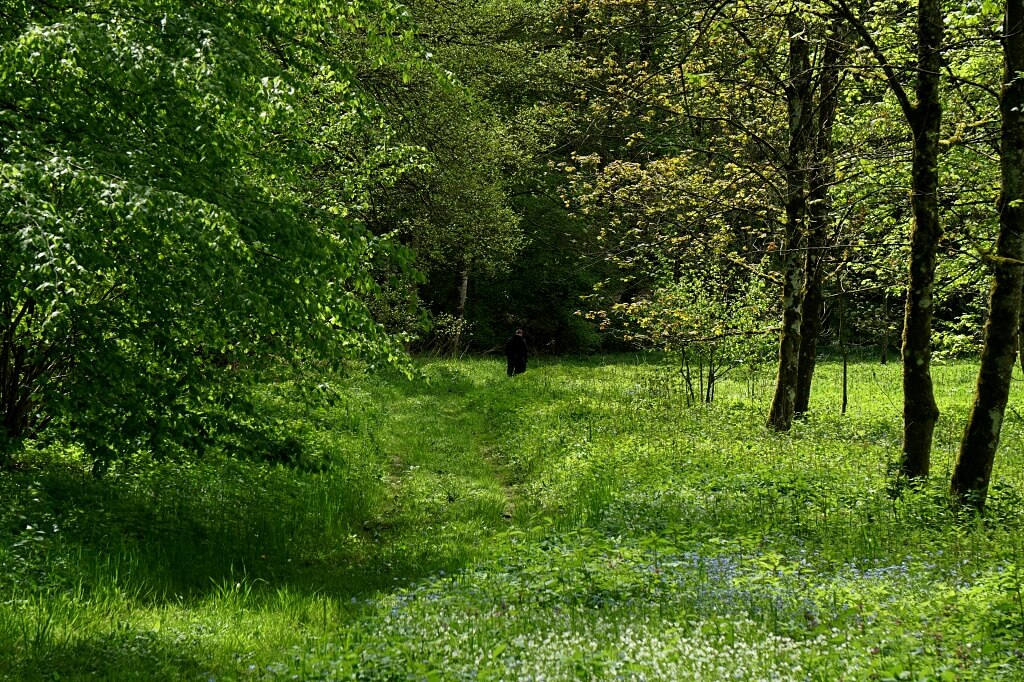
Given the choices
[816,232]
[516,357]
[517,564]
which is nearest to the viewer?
[517,564]

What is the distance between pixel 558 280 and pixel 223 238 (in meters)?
36.0

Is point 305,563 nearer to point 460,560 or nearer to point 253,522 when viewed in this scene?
point 253,522

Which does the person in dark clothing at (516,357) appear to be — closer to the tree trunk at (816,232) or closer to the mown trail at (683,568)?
the mown trail at (683,568)

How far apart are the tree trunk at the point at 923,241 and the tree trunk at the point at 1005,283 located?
29.1 inches

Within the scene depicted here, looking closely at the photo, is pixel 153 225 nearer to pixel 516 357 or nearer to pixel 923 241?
pixel 923 241

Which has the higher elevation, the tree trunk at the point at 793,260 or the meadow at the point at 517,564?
the tree trunk at the point at 793,260

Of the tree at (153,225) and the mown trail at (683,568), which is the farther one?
the tree at (153,225)

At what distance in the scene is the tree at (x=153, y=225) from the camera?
17.3 feet

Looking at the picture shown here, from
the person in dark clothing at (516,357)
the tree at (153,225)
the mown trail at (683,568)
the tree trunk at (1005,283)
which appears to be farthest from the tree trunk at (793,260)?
the person in dark clothing at (516,357)

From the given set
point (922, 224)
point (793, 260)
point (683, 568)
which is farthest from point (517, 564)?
point (793, 260)

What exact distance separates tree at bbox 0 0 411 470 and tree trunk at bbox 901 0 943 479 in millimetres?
6545

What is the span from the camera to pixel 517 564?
309 inches

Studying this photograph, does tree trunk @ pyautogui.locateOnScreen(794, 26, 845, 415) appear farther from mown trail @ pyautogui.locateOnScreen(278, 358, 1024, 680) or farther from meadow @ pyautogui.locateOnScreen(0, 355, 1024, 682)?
meadow @ pyautogui.locateOnScreen(0, 355, 1024, 682)

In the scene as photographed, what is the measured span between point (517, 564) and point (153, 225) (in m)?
4.84
